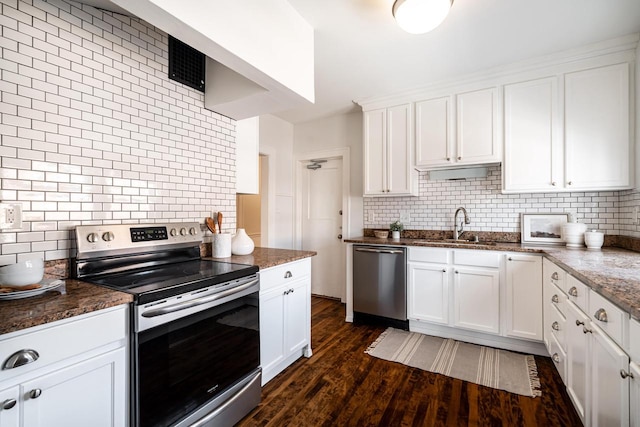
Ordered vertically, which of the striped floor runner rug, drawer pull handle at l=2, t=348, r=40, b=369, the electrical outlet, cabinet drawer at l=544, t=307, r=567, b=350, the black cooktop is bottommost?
the striped floor runner rug

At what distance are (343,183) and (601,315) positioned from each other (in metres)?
3.00

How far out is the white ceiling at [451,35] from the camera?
1945 millimetres

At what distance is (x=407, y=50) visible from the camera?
2461 mm

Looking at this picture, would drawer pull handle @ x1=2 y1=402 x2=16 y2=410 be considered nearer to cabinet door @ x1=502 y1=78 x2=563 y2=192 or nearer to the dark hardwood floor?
the dark hardwood floor

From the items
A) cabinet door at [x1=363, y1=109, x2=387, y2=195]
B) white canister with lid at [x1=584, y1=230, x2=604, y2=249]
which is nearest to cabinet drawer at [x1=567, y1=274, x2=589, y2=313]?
white canister with lid at [x1=584, y1=230, x2=604, y2=249]

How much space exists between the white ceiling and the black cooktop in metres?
1.47

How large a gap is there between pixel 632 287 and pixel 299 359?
2.08 metres

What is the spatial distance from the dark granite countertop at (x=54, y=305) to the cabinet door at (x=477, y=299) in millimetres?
2636

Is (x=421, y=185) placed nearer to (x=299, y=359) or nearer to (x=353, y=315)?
(x=353, y=315)

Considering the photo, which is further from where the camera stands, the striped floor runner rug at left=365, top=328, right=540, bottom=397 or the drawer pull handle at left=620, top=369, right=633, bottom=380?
the striped floor runner rug at left=365, top=328, right=540, bottom=397

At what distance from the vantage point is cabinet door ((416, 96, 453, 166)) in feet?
9.89

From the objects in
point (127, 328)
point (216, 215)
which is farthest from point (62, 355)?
point (216, 215)

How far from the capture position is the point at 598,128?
244cm

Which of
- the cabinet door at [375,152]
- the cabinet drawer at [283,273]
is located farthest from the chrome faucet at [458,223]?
the cabinet drawer at [283,273]
